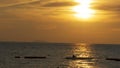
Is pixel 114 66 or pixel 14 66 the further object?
pixel 114 66

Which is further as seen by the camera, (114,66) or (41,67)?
(114,66)

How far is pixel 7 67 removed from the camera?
91.2 meters

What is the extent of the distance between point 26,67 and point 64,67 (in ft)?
31.0

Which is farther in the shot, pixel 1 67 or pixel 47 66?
pixel 47 66

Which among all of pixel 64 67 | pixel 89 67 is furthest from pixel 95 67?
pixel 64 67

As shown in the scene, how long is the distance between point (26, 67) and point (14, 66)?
450cm

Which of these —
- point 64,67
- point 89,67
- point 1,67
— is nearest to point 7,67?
point 1,67

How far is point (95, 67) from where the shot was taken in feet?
321

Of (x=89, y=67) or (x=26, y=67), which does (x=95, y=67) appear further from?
(x=26, y=67)

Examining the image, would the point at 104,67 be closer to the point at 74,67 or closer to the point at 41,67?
the point at 74,67

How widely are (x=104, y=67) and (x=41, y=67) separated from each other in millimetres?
16810

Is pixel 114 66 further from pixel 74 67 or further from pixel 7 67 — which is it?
pixel 7 67

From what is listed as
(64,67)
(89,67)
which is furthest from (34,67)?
(89,67)

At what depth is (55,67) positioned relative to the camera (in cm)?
9344
